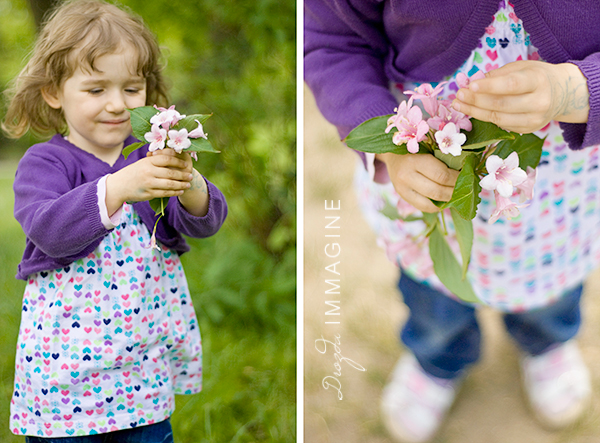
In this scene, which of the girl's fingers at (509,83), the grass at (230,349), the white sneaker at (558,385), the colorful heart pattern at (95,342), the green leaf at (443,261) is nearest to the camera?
the girl's fingers at (509,83)

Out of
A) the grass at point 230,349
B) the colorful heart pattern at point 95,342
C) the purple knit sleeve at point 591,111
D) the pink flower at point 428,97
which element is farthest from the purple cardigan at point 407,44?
the grass at point 230,349

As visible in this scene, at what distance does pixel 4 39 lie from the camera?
0.86 metres

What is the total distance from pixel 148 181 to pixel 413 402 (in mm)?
723

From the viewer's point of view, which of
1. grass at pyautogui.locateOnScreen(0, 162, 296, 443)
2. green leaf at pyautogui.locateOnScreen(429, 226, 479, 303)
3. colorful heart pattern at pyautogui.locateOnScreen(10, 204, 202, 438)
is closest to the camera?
colorful heart pattern at pyautogui.locateOnScreen(10, 204, 202, 438)

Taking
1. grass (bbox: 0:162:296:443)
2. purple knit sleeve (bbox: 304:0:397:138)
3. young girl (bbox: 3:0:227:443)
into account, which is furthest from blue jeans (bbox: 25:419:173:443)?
purple knit sleeve (bbox: 304:0:397:138)

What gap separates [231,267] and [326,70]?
0.51 meters

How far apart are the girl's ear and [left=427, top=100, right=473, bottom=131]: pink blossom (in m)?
0.47

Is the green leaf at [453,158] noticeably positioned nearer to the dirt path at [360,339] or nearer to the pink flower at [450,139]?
the pink flower at [450,139]

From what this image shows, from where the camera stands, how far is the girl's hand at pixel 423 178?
594mm

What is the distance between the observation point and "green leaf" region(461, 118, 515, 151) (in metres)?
0.56

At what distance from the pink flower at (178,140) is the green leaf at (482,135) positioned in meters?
0.31

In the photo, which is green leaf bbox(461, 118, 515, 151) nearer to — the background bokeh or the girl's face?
the girl's face

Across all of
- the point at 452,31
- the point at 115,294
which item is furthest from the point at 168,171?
the point at 452,31

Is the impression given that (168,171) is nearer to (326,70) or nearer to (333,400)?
(326,70)
